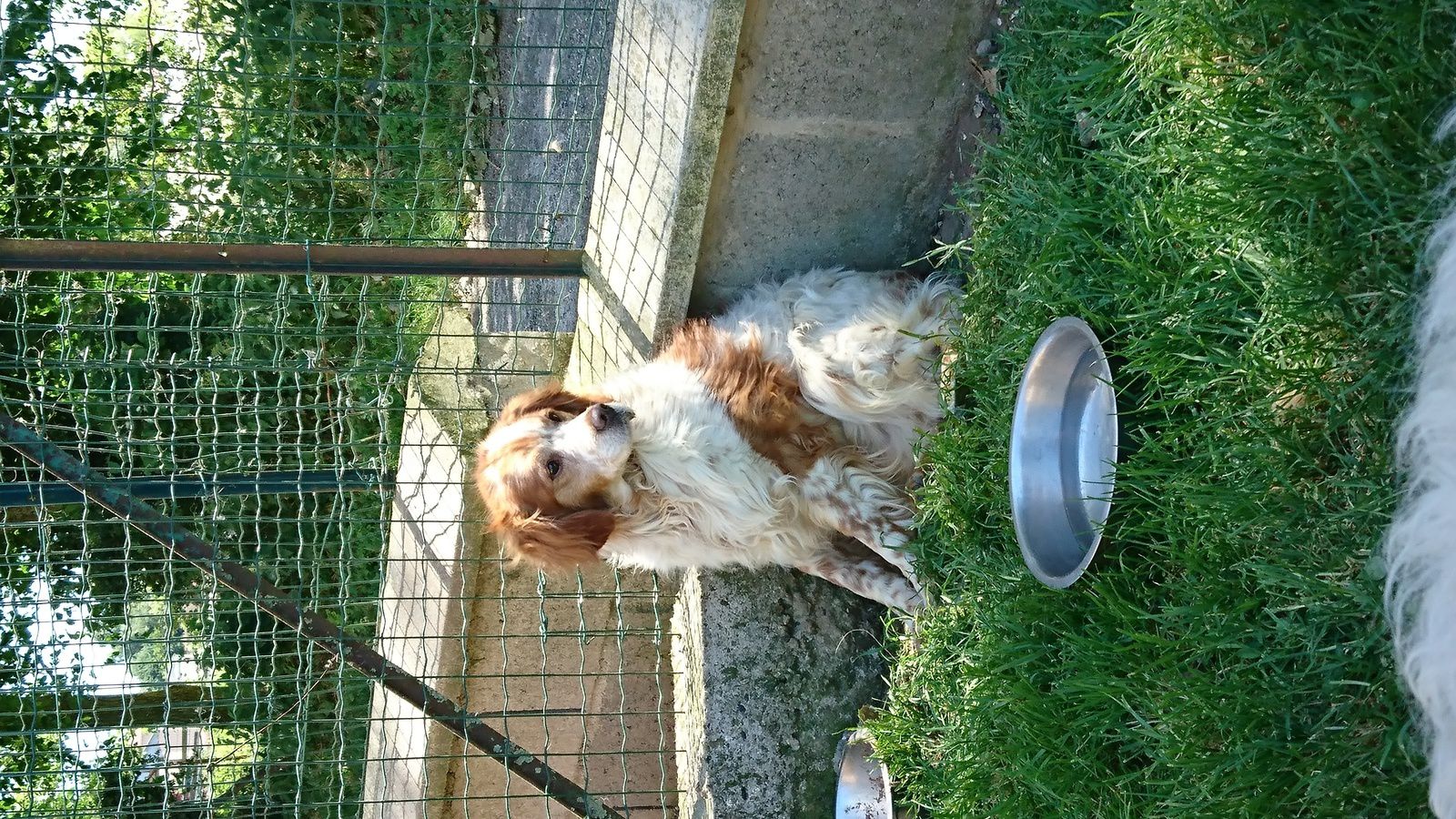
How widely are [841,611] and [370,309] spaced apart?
3802 millimetres

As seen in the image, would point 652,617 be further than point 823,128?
Yes

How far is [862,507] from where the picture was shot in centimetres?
344

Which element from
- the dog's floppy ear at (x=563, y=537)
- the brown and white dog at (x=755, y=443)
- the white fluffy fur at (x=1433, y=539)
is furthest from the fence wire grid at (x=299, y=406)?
the white fluffy fur at (x=1433, y=539)

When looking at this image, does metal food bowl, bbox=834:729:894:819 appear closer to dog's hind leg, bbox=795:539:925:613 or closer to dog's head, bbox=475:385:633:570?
dog's hind leg, bbox=795:539:925:613

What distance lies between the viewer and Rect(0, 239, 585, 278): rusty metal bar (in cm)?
352

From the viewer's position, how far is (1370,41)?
193cm

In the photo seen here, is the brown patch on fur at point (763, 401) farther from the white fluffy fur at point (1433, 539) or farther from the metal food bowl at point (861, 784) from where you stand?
the white fluffy fur at point (1433, 539)

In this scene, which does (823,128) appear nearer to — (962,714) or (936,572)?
(936,572)

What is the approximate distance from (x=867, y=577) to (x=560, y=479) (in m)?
0.94

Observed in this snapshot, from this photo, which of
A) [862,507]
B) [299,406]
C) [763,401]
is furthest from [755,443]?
[299,406]

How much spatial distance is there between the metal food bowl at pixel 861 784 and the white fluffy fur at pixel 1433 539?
Answer: 193 centimetres

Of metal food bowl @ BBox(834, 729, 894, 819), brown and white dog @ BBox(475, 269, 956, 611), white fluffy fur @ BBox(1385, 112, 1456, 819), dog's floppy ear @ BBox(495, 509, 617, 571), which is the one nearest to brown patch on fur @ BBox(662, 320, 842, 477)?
brown and white dog @ BBox(475, 269, 956, 611)

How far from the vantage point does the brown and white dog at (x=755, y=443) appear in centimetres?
341

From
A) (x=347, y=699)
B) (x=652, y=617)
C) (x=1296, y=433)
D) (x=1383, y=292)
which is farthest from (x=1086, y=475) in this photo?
(x=347, y=699)
